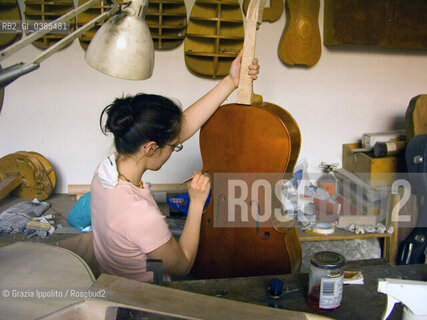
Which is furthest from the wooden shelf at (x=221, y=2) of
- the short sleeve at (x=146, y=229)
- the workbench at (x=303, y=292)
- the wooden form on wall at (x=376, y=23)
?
the workbench at (x=303, y=292)

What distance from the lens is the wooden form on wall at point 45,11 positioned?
9.14 feet

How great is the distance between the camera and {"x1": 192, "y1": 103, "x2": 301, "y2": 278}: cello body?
173 centimetres

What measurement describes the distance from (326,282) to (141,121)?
843mm

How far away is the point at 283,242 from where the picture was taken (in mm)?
1736

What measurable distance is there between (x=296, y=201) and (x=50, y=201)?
6.18 ft

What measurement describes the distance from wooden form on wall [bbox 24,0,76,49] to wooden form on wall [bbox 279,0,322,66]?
1.57m

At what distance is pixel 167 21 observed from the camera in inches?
114

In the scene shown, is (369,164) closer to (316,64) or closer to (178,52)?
(316,64)

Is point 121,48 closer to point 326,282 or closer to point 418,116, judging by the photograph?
point 326,282

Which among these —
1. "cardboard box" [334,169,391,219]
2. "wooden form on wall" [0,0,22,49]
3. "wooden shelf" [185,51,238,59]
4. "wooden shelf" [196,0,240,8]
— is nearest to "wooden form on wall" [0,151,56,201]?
"wooden form on wall" [0,0,22,49]

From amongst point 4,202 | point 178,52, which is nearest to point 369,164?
point 178,52

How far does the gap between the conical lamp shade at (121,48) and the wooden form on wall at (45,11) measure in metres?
2.07

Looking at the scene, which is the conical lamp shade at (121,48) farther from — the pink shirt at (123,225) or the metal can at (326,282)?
the metal can at (326,282)

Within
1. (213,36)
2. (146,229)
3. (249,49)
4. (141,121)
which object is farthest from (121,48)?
(213,36)
